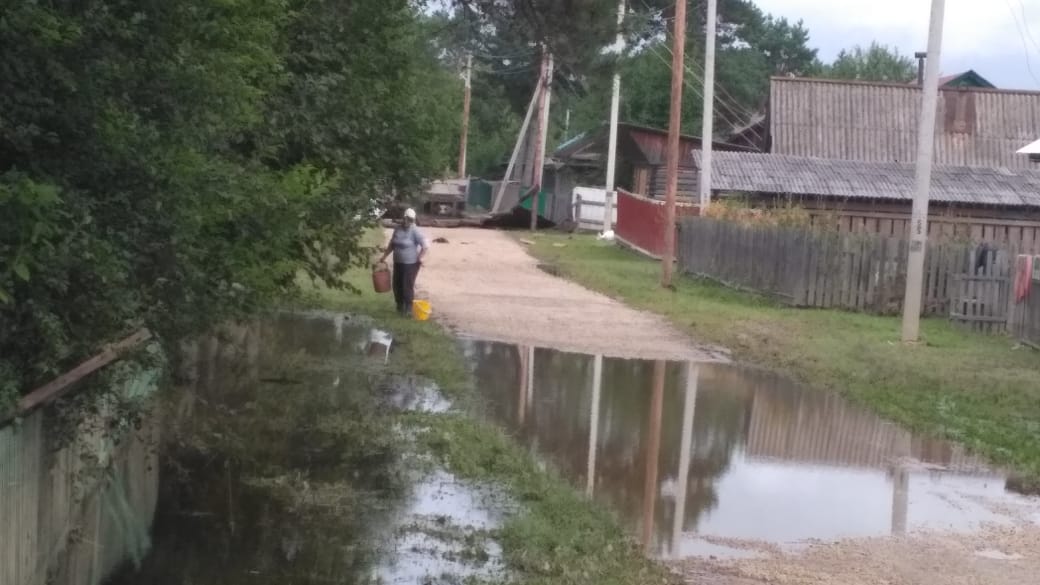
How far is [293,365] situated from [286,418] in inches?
119

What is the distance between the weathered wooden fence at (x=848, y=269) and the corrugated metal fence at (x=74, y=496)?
17.1 m

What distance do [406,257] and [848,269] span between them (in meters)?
8.42

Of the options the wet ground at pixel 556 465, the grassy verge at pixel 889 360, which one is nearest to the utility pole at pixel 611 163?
the grassy verge at pixel 889 360

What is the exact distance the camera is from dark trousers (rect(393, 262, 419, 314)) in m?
19.9

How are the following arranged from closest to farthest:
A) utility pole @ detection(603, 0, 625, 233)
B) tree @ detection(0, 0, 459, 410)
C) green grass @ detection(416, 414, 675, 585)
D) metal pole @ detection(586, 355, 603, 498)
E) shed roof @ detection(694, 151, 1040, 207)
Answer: tree @ detection(0, 0, 459, 410) → green grass @ detection(416, 414, 675, 585) → metal pole @ detection(586, 355, 603, 498) → shed roof @ detection(694, 151, 1040, 207) → utility pole @ detection(603, 0, 625, 233)

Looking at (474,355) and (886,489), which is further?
(474,355)

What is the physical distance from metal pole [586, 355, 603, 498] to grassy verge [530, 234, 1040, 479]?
224 cm

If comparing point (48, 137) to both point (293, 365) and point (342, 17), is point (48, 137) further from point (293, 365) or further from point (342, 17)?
point (293, 365)

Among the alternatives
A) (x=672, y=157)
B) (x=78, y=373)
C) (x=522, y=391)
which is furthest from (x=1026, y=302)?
(x=78, y=373)

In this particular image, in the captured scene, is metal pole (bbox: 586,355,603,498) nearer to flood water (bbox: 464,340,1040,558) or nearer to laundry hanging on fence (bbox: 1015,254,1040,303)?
flood water (bbox: 464,340,1040,558)

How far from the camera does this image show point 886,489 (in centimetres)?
1080

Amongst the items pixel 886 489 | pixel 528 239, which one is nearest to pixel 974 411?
pixel 886 489

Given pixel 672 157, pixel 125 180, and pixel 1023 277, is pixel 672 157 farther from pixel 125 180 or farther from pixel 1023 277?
pixel 125 180

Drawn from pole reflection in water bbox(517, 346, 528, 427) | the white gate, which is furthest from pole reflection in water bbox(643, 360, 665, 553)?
the white gate
